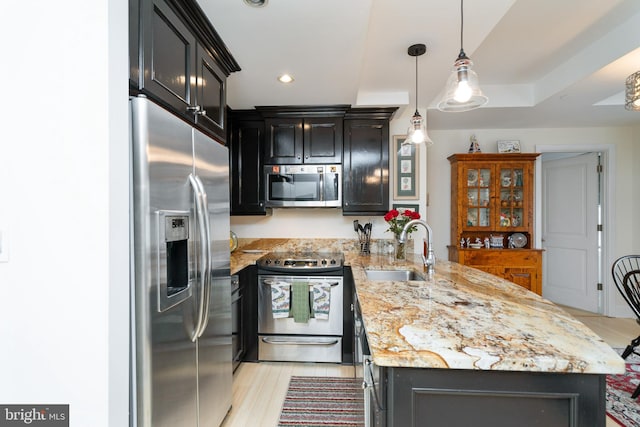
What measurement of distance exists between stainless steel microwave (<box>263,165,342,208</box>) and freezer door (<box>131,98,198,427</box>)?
1692 millimetres

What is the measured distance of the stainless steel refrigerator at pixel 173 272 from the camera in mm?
1053

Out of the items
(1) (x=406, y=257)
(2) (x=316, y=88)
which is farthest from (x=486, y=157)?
(2) (x=316, y=88)

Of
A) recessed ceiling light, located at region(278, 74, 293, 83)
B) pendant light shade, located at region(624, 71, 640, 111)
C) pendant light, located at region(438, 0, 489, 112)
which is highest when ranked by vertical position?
recessed ceiling light, located at region(278, 74, 293, 83)

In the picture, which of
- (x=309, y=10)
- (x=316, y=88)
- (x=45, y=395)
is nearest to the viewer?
(x=45, y=395)

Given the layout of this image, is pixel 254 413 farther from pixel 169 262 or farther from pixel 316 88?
pixel 316 88

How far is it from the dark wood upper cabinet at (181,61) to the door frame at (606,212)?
4004 mm

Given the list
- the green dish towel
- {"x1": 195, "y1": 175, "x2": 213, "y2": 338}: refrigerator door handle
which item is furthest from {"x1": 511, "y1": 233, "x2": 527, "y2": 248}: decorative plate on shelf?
{"x1": 195, "y1": 175, "x2": 213, "y2": 338}: refrigerator door handle

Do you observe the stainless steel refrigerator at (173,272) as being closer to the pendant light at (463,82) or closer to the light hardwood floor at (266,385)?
the light hardwood floor at (266,385)

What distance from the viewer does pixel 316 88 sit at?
249cm

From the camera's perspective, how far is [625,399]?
2074 millimetres

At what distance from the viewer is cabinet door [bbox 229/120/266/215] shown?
305 cm

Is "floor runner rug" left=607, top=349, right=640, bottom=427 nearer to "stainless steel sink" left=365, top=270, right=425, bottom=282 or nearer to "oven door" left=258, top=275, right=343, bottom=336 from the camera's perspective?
"stainless steel sink" left=365, top=270, right=425, bottom=282

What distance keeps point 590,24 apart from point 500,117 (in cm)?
133

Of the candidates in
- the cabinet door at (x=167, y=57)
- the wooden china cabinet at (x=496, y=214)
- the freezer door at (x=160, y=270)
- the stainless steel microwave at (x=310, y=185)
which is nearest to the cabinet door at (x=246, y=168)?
the stainless steel microwave at (x=310, y=185)
